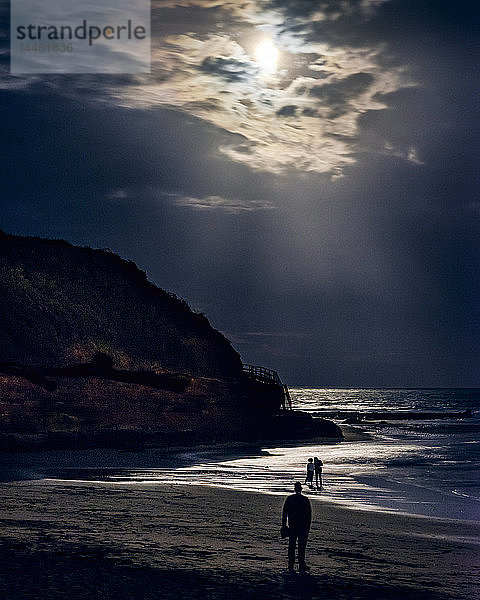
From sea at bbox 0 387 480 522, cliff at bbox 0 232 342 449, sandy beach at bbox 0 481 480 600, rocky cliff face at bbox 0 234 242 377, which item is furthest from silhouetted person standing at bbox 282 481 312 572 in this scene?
rocky cliff face at bbox 0 234 242 377

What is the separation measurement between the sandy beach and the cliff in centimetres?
2573

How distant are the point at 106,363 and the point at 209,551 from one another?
52.5 m

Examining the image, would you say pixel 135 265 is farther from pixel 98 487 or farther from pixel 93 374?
pixel 98 487

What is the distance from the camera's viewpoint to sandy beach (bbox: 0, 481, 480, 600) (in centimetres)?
1314

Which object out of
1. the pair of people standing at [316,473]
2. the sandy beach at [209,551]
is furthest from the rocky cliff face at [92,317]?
the sandy beach at [209,551]

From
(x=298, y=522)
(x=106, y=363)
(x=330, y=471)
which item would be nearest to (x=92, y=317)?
(x=106, y=363)

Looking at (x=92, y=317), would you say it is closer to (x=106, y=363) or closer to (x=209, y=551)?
(x=106, y=363)

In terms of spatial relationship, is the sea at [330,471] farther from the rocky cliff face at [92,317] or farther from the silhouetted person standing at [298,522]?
the rocky cliff face at [92,317]

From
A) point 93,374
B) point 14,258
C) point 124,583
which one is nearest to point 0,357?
point 93,374

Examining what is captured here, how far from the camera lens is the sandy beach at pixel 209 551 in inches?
517

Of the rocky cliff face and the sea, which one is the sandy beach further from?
the rocky cliff face

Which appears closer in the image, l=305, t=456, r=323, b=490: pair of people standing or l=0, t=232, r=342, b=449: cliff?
l=305, t=456, r=323, b=490: pair of people standing

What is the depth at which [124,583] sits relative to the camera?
43.3 feet

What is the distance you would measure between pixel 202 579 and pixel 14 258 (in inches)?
2574
